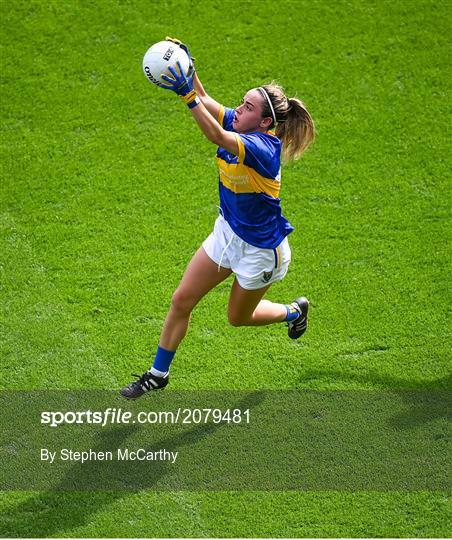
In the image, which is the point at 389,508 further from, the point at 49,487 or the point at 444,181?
the point at 444,181

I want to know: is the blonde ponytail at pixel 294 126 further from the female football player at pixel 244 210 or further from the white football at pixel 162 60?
the white football at pixel 162 60

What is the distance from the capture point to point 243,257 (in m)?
6.44

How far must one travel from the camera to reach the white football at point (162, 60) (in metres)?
5.72

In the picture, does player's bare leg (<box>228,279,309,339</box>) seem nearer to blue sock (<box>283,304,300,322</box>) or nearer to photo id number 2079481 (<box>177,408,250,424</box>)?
blue sock (<box>283,304,300,322</box>)

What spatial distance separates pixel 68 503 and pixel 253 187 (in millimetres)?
2372

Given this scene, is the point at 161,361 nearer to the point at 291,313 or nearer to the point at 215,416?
the point at 215,416

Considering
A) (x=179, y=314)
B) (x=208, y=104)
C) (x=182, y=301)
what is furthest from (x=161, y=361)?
(x=208, y=104)

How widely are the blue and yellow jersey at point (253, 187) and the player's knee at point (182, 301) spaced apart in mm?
571

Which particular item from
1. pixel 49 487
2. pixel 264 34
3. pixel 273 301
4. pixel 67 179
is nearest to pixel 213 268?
pixel 273 301

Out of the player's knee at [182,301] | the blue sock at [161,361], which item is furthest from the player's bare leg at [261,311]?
the blue sock at [161,361]

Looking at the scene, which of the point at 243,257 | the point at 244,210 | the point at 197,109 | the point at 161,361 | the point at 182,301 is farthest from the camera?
the point at 161,361

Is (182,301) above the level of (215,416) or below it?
above

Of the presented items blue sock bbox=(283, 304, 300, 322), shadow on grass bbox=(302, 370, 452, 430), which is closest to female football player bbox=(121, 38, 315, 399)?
blue sock bbox=(283, 304, 300, 322)

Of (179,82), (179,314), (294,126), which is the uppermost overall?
(179,82)
